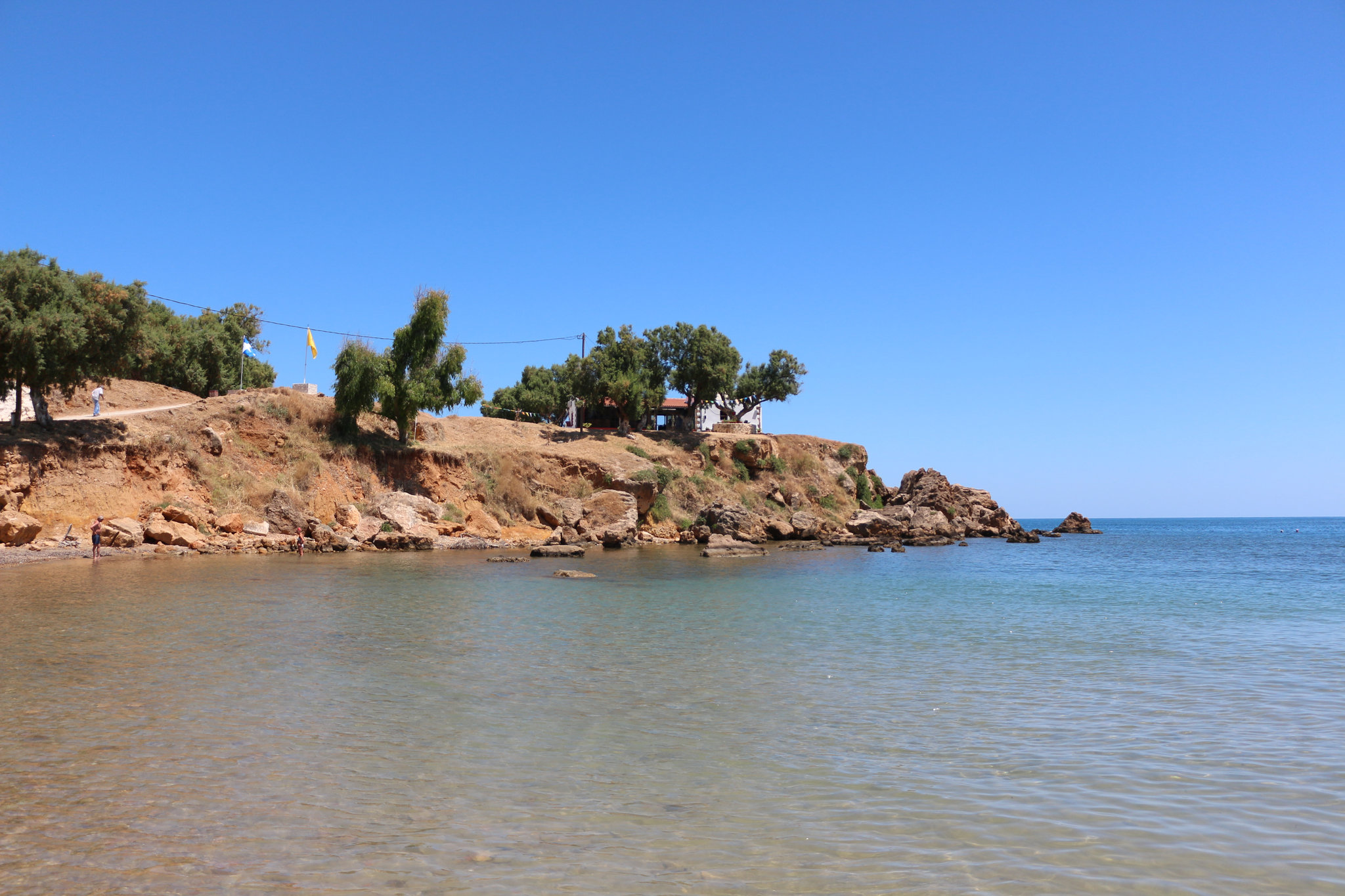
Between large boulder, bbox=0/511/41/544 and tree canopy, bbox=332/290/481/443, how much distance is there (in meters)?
17.1

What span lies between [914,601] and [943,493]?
48828 millimetres

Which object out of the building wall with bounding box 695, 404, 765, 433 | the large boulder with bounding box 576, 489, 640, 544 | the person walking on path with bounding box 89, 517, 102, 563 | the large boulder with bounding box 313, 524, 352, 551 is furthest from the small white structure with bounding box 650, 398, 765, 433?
the person walking on path with bounding box 89, 517, 102, 563

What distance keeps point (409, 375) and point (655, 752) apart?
141 feet

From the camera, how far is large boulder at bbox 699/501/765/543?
5141 cm

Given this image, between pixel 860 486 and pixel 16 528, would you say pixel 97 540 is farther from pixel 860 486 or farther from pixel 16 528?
pixel 860 486

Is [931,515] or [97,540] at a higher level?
[931,515]

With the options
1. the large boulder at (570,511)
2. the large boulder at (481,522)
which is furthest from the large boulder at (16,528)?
the large boulder at (570,511)

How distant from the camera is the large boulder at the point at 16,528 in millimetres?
29531

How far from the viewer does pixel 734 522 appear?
5169cm

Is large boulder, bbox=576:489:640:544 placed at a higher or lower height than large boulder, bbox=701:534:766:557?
higher

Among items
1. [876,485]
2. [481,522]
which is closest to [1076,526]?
[876,485]

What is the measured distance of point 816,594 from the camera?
24.3 metres

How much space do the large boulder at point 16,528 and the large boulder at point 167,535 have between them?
373 centimetres

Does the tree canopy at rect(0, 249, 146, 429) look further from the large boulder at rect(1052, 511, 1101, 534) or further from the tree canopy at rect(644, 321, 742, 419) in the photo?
the large boulder at rect(1052, 511, 1101, 534)
